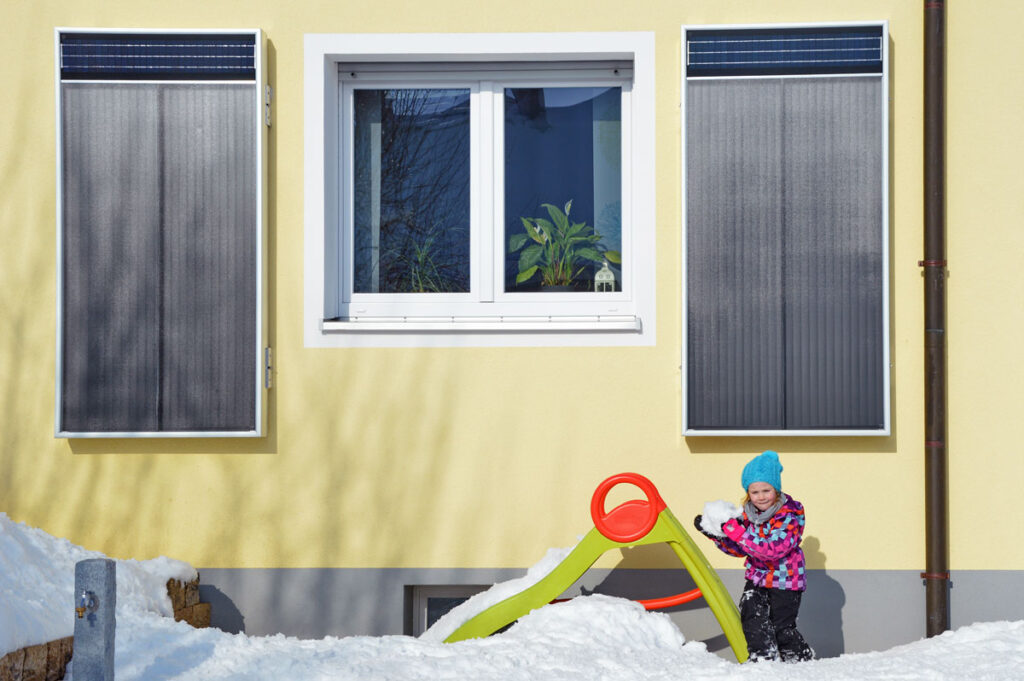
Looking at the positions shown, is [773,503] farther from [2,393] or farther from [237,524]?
[2,393]

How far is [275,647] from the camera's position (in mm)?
4273

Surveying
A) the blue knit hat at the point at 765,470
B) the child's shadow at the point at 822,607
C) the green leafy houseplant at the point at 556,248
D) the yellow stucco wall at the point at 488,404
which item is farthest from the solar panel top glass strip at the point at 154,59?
the child's shadow at the point at 822,607

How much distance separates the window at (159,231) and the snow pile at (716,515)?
2184 millimetres

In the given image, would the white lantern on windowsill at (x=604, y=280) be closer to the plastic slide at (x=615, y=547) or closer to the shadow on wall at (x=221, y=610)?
the plastic slide at (x=615, y=547)

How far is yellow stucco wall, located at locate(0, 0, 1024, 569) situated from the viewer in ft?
16.5

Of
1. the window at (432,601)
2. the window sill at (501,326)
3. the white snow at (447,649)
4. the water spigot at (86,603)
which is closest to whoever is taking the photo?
the water spigot at (86,603)

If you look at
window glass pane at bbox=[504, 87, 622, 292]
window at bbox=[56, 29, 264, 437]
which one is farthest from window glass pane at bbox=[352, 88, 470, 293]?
window at bbox=[56, 29, 264, 437]

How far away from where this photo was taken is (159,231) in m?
5.04

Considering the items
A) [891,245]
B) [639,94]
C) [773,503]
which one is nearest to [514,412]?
[773,503]

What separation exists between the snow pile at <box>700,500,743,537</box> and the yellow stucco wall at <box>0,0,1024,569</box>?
0.27m

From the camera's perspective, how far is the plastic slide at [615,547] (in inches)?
175

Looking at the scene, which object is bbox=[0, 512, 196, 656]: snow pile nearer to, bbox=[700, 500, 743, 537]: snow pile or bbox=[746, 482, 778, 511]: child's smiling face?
bbox=[700, 500, 743, 537]: snow pile

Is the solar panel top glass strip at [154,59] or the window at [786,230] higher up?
the solar panel top glass strip at [154,59]

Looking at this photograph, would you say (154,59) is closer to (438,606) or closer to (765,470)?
(438,606)
